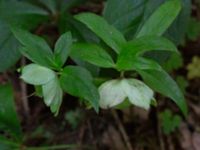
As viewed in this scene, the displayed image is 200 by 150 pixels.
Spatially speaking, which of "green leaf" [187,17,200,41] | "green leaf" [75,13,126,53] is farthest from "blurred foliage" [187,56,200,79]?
"green leaf" [75,13,126,53]

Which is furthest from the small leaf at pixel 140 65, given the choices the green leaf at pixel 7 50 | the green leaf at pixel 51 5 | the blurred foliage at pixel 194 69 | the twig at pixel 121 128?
the blurred foliage at pixel 194 69

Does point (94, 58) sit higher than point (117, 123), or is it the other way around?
point (94, 58)

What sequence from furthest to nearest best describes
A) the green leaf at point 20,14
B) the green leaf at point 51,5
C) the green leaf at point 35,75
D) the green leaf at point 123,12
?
the green leaf at point 51,5
the green leaf at point 20,14
the green leaf at point 123,12
the green leaf at point 35,75

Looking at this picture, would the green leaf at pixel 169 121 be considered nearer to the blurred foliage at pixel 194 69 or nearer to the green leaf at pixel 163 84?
the blurred foliage at pixel 194 69

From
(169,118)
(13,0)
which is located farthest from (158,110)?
(13,0)

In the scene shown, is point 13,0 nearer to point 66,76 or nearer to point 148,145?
point 66,76

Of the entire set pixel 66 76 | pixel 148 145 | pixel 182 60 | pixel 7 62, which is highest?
pixel 66 76
